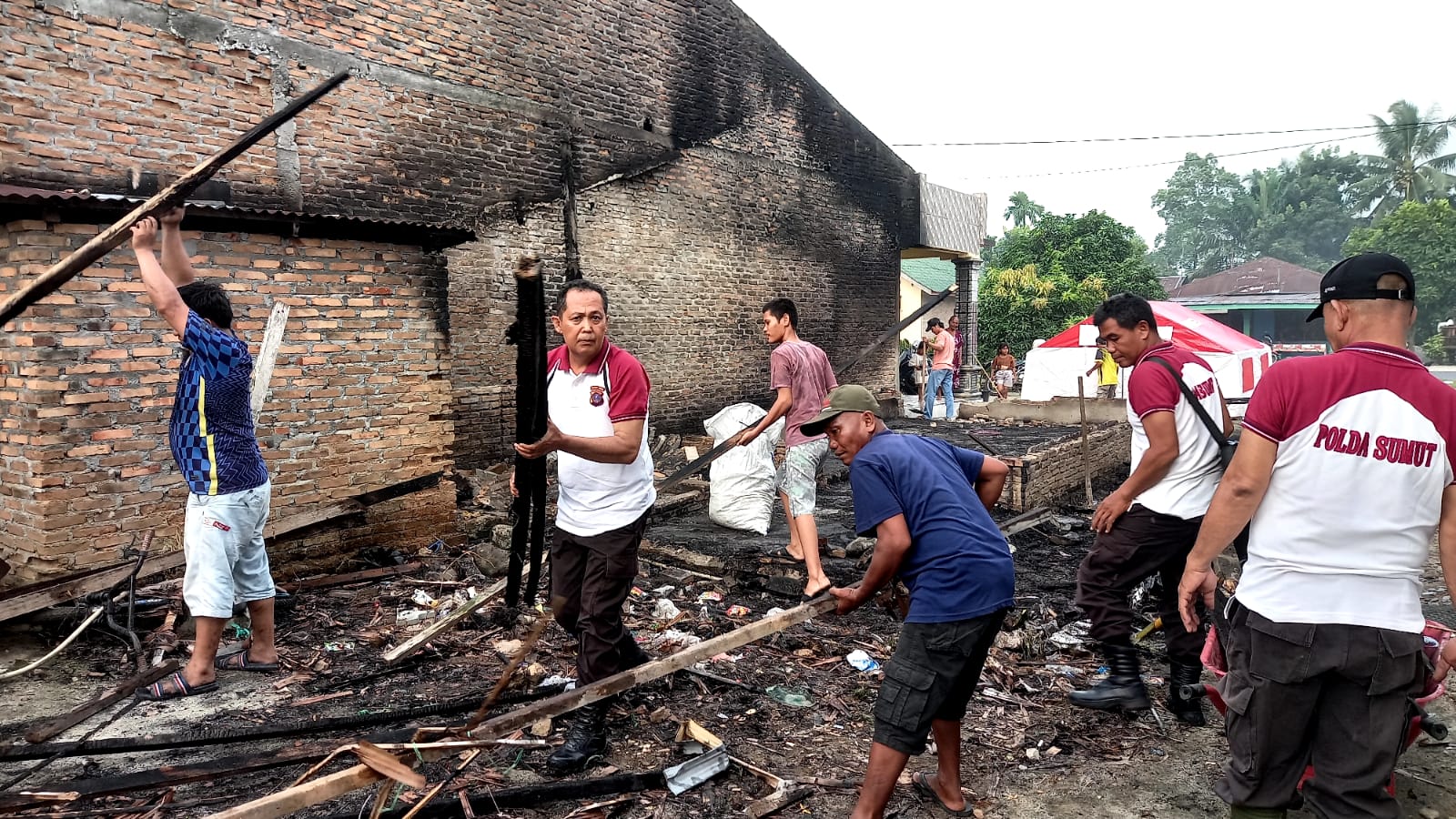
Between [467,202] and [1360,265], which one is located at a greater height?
[467,202]

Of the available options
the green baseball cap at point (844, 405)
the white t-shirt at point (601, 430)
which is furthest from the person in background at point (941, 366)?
the green baseball cap at point (844, 405)

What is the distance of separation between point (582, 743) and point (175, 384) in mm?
4050

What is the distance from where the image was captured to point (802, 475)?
5715 mm

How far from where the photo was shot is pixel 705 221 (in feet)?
42.4

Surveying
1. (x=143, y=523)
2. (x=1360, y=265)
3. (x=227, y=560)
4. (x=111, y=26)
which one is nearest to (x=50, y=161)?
(x=111, y=26)

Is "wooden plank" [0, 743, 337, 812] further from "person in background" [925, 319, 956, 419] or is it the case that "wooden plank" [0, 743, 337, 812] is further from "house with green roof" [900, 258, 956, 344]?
"house with green roof" [900, 258, 956, 344]

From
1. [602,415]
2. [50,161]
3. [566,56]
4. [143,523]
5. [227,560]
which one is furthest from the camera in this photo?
[566,56]

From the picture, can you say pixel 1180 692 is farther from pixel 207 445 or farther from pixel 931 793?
pixel 207 445

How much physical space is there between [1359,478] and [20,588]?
20.1 ft

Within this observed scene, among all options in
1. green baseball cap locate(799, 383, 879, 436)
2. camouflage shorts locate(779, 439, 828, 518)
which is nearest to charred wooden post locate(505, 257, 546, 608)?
green baseball cap locate(799, 383, 879, 436)

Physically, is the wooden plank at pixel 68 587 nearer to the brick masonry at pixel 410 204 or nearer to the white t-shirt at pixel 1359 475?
the brick masonry at pixel 410 204

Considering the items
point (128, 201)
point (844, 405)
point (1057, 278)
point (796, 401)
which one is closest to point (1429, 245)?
point (1057, 278)

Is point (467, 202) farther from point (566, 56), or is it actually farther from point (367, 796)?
point (367, 796)

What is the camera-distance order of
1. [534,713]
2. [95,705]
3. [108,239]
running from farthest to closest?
[95,705]
[534,713]
[108,239]
